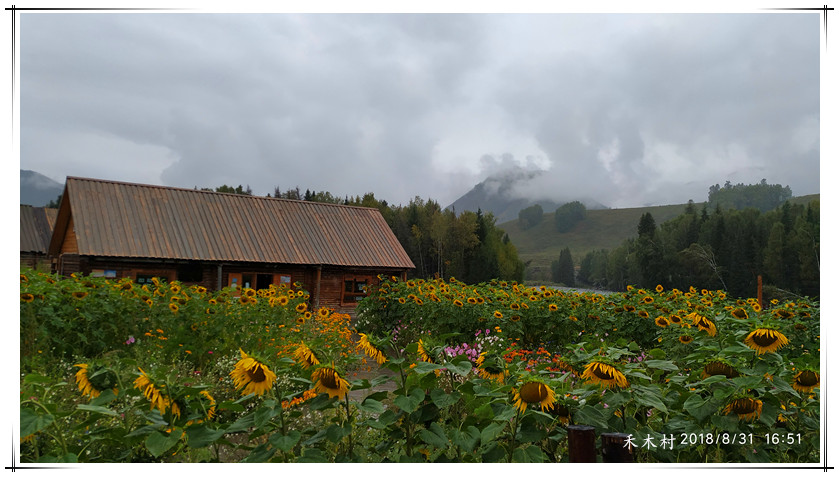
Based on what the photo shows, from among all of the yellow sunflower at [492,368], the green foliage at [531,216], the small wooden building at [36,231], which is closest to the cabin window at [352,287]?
the small wooden building at [36,231]

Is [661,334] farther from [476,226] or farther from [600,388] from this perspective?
[476,226]

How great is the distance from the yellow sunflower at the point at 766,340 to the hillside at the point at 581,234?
7113 centimetres

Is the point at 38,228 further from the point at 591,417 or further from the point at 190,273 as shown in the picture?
the point at 591,417

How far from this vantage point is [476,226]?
3616 cm

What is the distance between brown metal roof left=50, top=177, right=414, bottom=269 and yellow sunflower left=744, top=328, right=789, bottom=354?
13.6 metres

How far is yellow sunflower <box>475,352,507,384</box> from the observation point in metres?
2.14

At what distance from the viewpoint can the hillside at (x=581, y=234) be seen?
259ft

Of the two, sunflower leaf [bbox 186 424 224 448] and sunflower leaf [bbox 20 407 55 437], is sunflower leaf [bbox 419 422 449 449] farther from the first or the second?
sunflower leaf [bbox 20 407 55 437]

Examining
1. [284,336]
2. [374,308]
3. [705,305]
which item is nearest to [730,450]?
[284,336]

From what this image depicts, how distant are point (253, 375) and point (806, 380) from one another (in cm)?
209

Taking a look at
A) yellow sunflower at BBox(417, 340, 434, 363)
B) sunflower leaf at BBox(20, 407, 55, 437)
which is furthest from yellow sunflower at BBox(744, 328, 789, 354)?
sunflower leaf at BBox(20, 407, 55, 437)

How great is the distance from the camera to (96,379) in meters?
1.91

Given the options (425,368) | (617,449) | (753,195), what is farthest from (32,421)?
(753,195)
